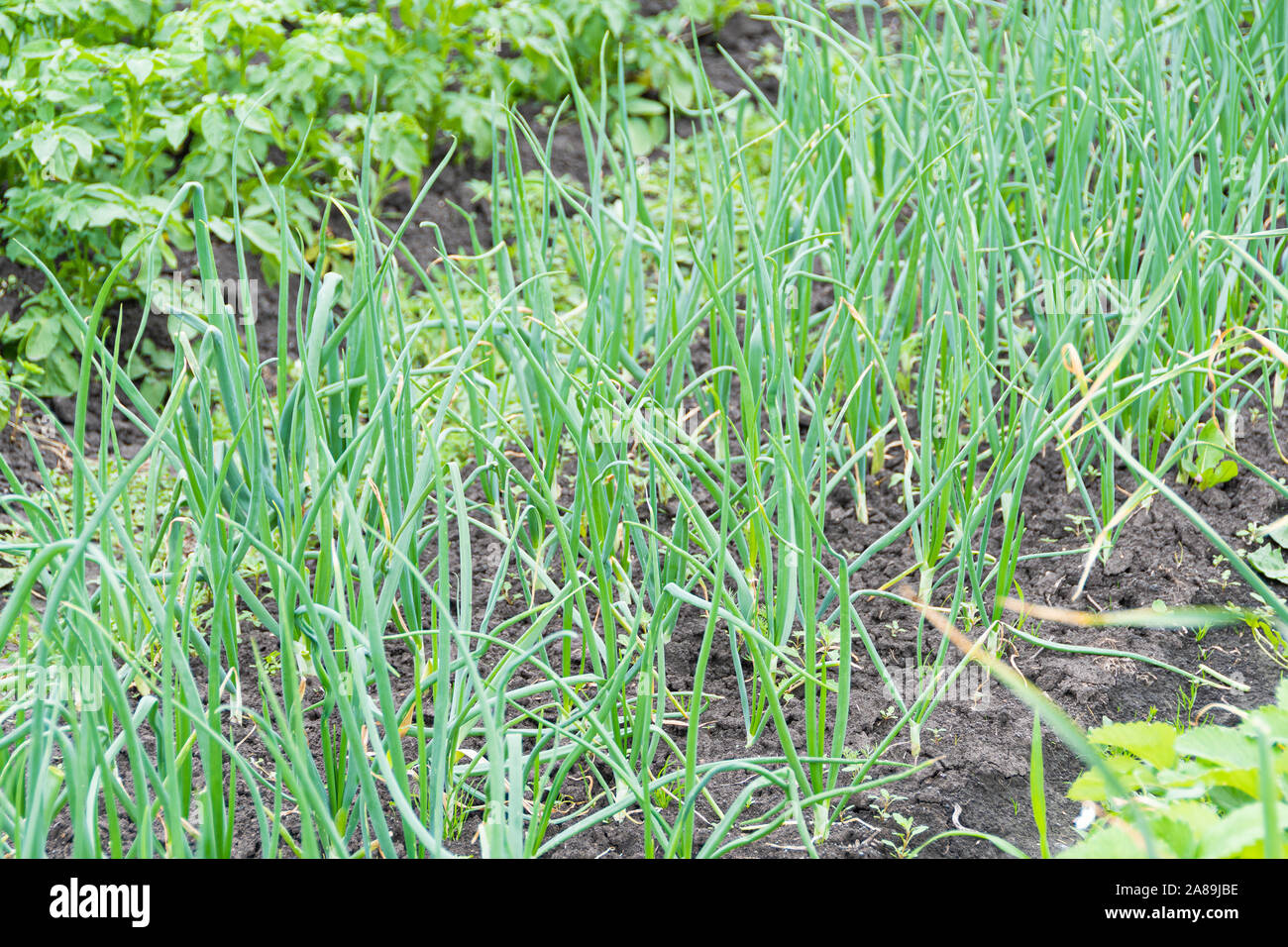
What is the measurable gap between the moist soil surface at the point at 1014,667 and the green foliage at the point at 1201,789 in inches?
10.9

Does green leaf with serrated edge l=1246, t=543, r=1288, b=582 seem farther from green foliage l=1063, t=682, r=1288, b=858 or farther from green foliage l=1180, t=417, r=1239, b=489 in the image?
green foliage l=1063, t=682, r=1288, b=858

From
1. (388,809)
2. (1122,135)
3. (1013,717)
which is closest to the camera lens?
(388,809)

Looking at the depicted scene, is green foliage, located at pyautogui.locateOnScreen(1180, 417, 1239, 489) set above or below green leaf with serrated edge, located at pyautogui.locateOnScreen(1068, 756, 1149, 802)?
above

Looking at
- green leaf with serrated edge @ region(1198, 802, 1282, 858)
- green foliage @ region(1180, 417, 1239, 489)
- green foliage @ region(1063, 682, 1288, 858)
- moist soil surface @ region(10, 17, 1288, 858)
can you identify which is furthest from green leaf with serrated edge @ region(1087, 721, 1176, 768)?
green foliage @ region(1180, 417, 1239, 489)

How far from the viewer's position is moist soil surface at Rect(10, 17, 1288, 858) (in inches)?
59.4

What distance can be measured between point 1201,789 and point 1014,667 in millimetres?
660

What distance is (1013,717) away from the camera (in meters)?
1.69

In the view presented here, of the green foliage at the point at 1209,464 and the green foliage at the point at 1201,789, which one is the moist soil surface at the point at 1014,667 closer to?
the green foliage at the point at 1209,464

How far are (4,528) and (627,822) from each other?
1.49 m

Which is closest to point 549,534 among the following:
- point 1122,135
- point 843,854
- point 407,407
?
point 407,407

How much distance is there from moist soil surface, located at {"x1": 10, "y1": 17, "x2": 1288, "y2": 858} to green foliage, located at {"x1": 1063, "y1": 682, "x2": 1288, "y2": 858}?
277 mm

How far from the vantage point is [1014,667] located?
69.2 inches

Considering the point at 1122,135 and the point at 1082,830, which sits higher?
the point at 1122,135
